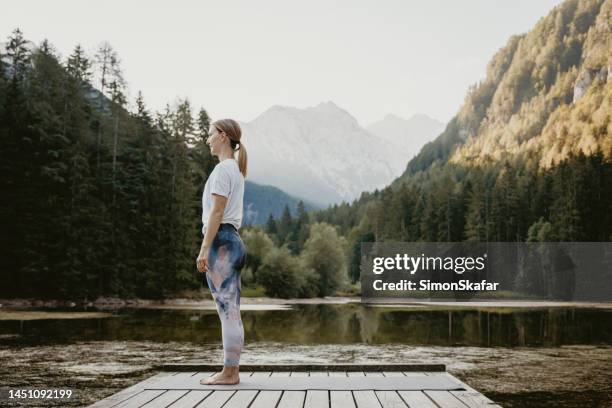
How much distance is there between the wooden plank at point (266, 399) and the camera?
545cm

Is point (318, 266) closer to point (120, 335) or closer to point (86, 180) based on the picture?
point (86, 180)

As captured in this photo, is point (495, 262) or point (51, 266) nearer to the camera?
point (51, 266)

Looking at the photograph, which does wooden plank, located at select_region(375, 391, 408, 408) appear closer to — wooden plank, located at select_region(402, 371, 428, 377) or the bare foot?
wooden plank, located at select_region(402, 371, 428, 377)

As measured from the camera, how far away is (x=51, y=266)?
47.5 metres

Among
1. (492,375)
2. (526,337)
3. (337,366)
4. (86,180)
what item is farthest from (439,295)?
(337,366)

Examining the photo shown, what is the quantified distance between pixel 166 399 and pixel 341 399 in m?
1.49

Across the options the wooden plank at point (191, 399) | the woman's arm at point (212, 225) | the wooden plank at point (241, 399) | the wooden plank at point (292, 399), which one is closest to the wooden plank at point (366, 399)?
the wooden plank at point (292, 399)

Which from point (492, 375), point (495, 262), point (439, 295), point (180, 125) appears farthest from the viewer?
point (495, 262)

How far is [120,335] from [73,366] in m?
8.88

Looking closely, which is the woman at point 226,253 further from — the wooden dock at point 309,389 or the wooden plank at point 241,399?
the wooden plank at point 241,399

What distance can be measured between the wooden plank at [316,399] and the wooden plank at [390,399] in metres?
0.46

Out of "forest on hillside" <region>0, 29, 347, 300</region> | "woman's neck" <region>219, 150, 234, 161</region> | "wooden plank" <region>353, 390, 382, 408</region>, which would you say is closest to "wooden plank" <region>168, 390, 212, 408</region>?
"wooden plank" <region>353, 390, 382, 408</region>

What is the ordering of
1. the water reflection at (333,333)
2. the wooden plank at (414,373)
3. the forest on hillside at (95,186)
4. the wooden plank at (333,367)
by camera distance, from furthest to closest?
the forest on hillside at (95,186)
the water reflection at (333,333)
the wooden plank at (333,367)
the wooden plank at (414,373)

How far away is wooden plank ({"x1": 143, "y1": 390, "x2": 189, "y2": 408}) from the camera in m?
5.44
